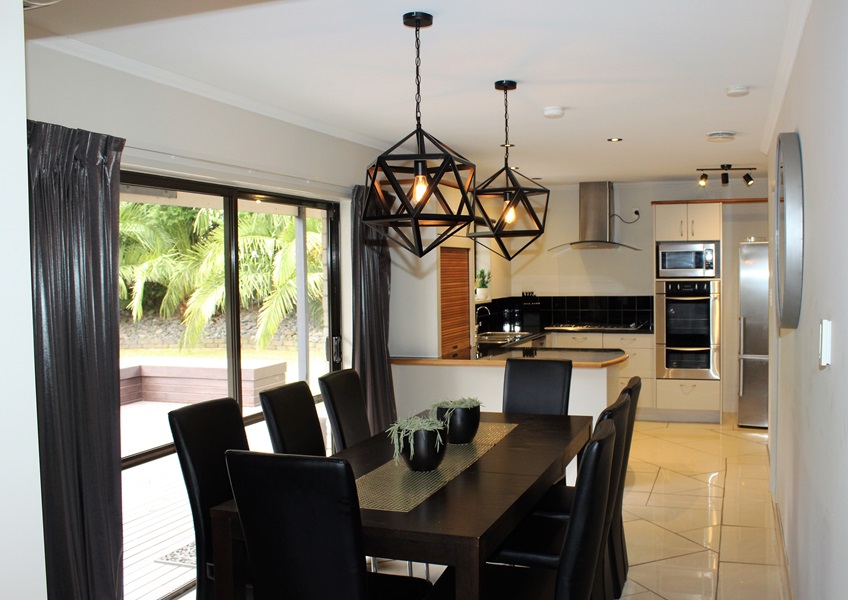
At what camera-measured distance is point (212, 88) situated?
156 inches

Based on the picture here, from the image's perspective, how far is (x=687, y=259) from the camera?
8047mm

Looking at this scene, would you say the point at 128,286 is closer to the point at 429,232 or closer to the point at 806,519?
the point at 429,232

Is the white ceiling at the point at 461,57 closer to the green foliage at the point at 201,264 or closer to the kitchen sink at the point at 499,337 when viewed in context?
the green foliage at the point at 201,264

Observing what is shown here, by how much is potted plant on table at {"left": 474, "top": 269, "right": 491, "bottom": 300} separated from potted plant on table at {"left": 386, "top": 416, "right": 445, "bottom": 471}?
4.58 m

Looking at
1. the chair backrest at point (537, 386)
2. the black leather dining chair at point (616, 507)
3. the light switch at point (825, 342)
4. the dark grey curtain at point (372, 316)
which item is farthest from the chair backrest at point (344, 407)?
the light switch at point (825, 342)

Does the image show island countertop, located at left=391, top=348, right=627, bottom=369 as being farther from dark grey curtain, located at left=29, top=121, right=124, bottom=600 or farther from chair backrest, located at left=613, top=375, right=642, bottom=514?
dark grey curtain, located at left=29, top=121, right=124, bottom=600

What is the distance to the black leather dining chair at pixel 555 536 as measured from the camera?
302cm

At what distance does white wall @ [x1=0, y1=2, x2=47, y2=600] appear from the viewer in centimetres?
128

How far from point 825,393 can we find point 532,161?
4586 mm

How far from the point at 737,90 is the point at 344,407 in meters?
2.64

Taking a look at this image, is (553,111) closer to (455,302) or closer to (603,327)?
(455,302)

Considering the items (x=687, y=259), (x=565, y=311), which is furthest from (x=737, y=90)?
(x=565, y=311)

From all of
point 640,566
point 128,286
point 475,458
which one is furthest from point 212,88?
point 640,566

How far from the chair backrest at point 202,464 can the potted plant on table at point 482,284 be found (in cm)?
459
